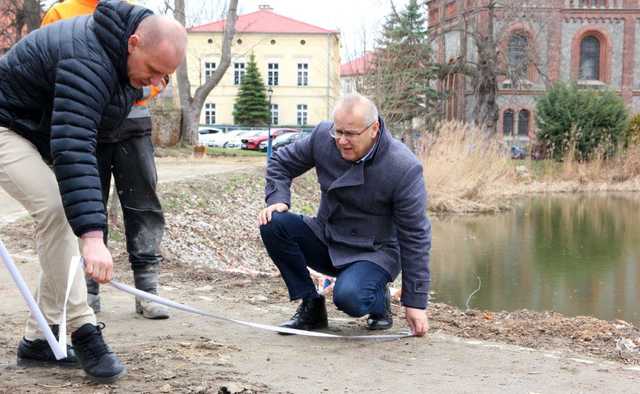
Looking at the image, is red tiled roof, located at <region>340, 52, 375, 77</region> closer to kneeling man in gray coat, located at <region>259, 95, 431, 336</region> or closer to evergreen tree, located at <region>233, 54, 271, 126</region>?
kneeling man in gray coat, located at <region>259, 95, 431, 336</region>

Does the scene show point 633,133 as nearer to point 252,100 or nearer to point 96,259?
point 252,100

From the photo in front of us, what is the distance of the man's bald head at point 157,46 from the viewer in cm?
338

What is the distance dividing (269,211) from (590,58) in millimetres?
48868

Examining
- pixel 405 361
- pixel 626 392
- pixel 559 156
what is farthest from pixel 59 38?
pixel 559 156

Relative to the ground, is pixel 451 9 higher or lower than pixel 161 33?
higher

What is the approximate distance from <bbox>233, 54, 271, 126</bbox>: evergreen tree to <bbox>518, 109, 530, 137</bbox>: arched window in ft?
66.8

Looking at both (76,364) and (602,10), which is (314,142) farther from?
(602,10)

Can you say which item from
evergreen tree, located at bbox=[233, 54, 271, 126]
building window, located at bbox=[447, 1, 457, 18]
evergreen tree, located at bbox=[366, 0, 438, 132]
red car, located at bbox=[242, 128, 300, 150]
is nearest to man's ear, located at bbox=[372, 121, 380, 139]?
evergreen tree, located at bbox=[366, 0, 438, 132]

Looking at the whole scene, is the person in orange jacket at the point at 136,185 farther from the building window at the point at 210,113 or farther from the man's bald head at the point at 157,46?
the building window at the point at 210,113

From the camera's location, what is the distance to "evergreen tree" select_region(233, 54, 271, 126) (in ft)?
205

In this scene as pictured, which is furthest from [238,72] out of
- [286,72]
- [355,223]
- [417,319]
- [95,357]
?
[95,357]

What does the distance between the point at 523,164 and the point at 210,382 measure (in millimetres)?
27473

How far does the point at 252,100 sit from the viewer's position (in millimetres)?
62594

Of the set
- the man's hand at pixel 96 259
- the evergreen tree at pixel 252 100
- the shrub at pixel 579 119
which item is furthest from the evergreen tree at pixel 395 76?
the evergreen tree at pixel 252 100
